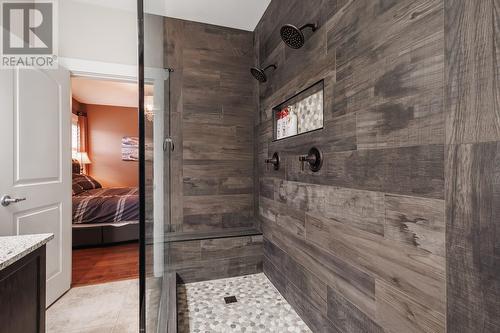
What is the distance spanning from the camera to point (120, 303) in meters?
2.08

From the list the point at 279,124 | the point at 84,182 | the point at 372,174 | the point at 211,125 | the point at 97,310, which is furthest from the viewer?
the point at 84,182

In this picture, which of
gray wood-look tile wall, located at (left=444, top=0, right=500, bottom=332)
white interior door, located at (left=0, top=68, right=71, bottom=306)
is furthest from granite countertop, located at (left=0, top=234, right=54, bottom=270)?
gray wood-look tile wall, located at (left=444, top=0, right=500, bottom=332)

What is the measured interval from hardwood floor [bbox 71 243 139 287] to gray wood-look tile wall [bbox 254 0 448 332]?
200 cm

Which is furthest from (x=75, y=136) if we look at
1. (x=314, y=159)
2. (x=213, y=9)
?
(x=314, y=159)

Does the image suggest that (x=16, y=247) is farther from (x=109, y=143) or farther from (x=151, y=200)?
(x=109, y=143)

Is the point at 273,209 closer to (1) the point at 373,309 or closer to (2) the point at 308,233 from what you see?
(2) the point at 308,233

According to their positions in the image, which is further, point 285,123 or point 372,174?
point 285,123

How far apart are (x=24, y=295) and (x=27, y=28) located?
219cm

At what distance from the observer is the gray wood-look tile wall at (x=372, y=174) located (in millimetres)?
847

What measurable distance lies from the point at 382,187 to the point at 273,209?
4.07 feet

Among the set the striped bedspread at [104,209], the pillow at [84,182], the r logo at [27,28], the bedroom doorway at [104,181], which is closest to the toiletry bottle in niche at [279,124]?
the bedroom doorway at [104,181]

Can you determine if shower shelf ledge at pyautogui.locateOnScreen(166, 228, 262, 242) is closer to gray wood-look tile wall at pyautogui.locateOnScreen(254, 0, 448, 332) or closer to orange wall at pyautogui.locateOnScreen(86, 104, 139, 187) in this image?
gray wood-look tile wall at pyautogui.locateOnScreen(254, 0, 448, 332)

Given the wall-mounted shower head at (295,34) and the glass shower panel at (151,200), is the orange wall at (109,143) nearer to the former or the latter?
the glass shower panel at (151,200)

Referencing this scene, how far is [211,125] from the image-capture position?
252cm
